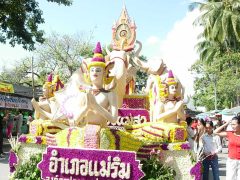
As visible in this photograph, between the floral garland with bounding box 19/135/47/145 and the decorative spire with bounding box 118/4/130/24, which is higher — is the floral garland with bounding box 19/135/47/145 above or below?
below

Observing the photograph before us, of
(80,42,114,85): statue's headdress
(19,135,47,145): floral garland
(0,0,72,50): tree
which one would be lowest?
(19,135,47,145): floral garland

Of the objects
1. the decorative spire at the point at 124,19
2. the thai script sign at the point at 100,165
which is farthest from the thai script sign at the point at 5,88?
the thai script sign at the point at 100,165

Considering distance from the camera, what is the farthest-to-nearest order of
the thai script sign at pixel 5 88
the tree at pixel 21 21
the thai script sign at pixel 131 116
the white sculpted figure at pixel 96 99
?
the thai script sign at pixel 5 88, the tree at pixel 21 21, the thai script sign at pixel 131 116, the white sculpted figure at pixel 96 99

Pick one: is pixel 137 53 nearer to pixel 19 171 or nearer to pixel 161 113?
pixel 161 113

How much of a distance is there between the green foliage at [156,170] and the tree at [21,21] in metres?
9.59

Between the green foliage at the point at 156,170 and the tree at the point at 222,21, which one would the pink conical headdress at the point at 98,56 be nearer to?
the green foliage at the point at 156,170

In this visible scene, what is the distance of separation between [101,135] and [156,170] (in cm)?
104

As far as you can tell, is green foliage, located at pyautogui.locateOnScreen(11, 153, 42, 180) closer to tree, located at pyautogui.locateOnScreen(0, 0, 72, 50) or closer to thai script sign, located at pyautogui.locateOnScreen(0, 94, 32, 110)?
tree, located at pyautogui.locateOnScreen(0, 0, 72, 50)

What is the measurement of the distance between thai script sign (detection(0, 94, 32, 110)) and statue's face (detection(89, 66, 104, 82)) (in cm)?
A: 1237

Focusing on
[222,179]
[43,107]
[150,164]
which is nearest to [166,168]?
[150,164]

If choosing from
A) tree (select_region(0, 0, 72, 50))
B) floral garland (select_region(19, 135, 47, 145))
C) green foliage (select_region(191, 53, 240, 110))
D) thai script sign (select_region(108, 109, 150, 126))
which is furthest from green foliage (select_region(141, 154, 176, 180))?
green foliage (select_region(191, 53, 240, 110))

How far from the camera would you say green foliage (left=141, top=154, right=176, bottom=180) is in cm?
522

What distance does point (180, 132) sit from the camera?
580 cm

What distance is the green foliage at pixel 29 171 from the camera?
562 centimetres
